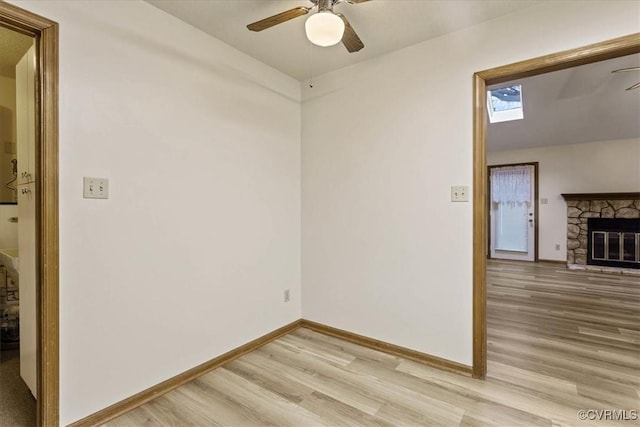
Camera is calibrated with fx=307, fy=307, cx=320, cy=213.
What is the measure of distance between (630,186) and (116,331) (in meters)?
7.76

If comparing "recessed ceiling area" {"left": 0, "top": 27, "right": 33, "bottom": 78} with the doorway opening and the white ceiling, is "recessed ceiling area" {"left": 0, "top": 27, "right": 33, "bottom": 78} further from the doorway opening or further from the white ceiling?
the white ceiling

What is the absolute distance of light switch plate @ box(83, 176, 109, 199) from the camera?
5.20 ft

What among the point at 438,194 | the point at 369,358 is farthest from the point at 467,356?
the point at 438,194

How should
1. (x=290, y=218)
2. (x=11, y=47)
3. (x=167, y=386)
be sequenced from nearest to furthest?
(x=167, y=386) < (x=11, y=47) < (x=290, y=218)

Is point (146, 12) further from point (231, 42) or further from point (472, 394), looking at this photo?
point (472, 394)

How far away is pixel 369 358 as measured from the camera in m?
2.31

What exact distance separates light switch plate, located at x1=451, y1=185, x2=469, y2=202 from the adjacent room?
0.06 ft

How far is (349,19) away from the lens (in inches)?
77.7

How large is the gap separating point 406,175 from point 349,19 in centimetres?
113

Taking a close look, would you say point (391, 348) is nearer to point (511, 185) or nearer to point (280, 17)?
point (280, 17)

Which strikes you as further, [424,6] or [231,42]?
[231,42]

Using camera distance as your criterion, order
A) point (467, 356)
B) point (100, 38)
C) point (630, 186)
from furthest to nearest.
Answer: point (630, 186), point (467, 356), point (100, 38)

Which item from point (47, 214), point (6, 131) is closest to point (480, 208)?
point (47, 214)

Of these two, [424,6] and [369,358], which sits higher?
[424,6]
